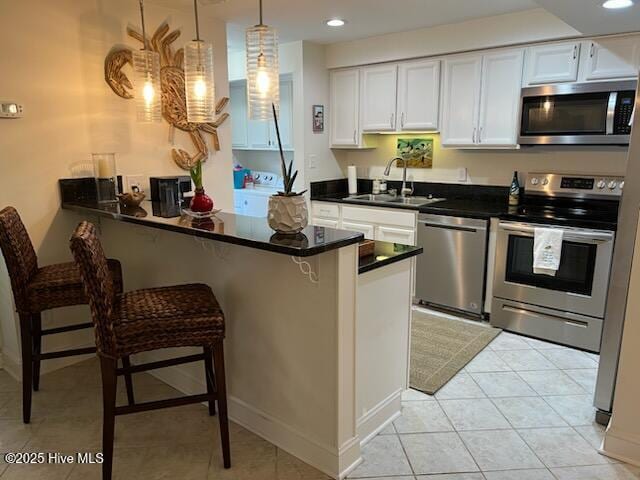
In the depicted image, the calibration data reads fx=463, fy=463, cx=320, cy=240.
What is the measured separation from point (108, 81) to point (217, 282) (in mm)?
1678

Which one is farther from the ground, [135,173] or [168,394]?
[135,173]

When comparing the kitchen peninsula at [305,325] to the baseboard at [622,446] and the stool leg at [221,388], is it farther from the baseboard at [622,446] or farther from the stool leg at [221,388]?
the baseboard at [622,446]

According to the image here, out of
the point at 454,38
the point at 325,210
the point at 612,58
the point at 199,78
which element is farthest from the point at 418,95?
the point at 199,78

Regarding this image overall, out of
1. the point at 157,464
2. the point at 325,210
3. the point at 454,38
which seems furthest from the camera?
the point at 325,210

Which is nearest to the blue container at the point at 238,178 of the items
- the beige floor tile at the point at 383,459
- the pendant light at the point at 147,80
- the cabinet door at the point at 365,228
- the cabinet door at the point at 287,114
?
the cabinet door at the point at 287,114

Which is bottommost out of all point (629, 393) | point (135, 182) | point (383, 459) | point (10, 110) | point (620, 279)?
point (383, 459)

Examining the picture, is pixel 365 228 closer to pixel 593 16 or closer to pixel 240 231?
pixel 593 16

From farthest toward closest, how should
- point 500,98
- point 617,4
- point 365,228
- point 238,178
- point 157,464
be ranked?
point 238,178 < point 365,228 < point 500,98 < point 617,4 < point 157,464

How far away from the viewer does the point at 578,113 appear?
3361 millimetres

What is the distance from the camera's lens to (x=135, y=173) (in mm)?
3293

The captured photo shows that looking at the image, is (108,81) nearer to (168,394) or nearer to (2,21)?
(2,21)

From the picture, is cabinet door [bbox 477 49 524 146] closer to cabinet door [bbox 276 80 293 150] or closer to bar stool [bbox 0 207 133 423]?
cabinet door [bbox 276 80 293 150]

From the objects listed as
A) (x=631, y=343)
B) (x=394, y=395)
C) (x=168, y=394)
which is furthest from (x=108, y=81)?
(x=631, y=343)

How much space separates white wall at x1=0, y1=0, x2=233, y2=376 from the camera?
2.67 metres
